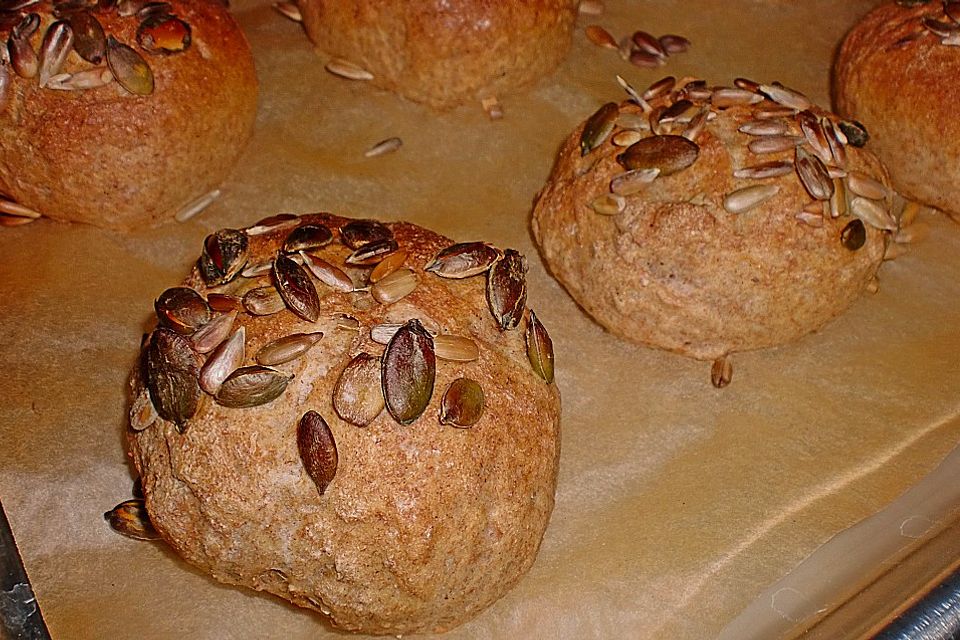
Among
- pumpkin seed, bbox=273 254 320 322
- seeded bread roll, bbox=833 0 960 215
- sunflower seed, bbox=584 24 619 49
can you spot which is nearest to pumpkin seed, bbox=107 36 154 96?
pumpkin seed, bbox=273 254 320 322

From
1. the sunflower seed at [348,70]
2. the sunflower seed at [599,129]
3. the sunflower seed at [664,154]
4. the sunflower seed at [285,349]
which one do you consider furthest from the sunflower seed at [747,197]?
the sunflower seed at [348,70]

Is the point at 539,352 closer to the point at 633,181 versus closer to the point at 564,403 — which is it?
the point at 564,403

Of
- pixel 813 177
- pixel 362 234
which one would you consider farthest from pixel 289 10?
pixel 813 177

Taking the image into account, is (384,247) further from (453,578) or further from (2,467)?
(2,467)

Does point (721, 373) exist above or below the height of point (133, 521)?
above

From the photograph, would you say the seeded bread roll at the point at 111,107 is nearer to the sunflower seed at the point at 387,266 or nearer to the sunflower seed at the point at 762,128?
the sunflower seed at the point at 387,266

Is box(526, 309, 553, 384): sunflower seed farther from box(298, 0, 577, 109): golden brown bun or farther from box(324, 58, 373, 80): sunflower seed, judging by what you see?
box(324, 58, 373, 80): sunflower seed
